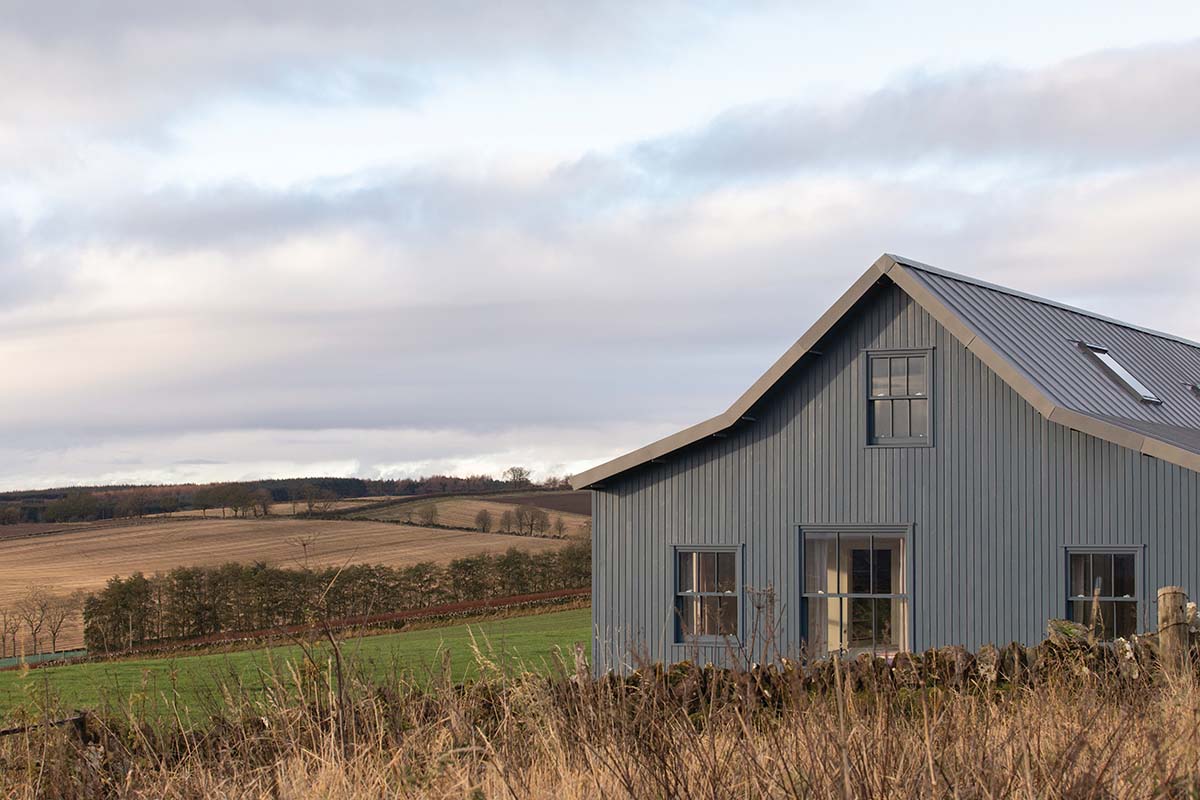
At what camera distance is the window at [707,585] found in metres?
19.6

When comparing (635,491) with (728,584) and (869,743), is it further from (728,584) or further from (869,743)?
(869,743)

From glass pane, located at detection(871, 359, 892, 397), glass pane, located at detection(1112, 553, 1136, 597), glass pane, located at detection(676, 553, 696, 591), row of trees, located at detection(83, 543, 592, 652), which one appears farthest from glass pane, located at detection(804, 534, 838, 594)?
row of trees, located at detection(83, 543, 592, 652)

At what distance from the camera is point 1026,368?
1864 centimetres

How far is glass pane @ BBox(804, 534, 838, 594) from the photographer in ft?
63.2

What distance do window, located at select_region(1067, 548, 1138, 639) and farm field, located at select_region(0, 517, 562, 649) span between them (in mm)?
41756

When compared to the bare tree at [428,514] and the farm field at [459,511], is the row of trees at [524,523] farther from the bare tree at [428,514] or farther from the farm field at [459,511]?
the bare tree at [428,514]

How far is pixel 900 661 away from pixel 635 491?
Answer: 410 inches

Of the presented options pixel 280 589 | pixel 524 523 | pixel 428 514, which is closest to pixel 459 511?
pixel 428 514

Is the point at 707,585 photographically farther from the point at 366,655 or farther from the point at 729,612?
the point at 366,655

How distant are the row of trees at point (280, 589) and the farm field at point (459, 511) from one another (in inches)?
790

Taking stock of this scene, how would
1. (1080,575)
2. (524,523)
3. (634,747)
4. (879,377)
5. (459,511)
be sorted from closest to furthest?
(634,747) < (1080,575) < (879,377) < (524,523) < (459,511)

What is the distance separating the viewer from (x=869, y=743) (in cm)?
515

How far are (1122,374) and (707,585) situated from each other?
25.8ft

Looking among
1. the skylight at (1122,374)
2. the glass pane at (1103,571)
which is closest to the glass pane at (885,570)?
the glass pane at (1103,571)
